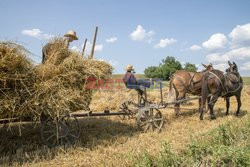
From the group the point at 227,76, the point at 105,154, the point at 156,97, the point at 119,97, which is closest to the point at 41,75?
the point at 105,154

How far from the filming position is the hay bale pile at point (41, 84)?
14.3 feet

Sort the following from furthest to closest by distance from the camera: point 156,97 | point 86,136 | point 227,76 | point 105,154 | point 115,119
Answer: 1. point 156,97
2. point 227,76
3. point 115,119
4. point 86,136
5. point 105,154

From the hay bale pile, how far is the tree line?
1721 inches

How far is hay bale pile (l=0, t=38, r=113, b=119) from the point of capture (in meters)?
4.34

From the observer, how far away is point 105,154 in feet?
15.5

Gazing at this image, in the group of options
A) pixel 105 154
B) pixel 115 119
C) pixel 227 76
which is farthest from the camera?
pixel 227 76

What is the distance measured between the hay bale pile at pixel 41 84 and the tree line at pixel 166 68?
143 feet

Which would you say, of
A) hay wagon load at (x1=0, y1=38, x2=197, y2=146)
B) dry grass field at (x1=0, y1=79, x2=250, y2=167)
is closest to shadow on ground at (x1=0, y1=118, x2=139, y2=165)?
dry grass field at (x1=0, y1=79, x2=250, y2=167)

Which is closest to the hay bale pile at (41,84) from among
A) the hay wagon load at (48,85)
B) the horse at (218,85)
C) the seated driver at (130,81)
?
the hay wagon load at (48,85)

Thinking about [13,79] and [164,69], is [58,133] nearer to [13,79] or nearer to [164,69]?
[13,79]

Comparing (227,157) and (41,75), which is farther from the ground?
(41,75)

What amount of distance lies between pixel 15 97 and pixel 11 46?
1005mm

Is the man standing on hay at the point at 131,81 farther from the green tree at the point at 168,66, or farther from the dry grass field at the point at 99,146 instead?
the green tree at the point at 168,66

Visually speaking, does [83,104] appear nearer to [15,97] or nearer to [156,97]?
[15,97]
